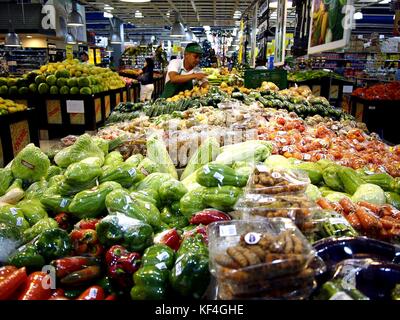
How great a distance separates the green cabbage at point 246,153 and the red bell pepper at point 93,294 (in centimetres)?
131

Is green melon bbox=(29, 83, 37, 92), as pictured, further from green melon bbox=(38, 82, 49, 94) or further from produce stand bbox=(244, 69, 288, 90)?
produce stand bbox=(244, 69, 288, 90)

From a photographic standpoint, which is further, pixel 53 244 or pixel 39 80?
pixel 39 80

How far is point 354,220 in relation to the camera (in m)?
1.72

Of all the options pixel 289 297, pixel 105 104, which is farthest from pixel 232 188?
pixel 105 104

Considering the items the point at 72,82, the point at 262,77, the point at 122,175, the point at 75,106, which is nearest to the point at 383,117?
the point at 262,77

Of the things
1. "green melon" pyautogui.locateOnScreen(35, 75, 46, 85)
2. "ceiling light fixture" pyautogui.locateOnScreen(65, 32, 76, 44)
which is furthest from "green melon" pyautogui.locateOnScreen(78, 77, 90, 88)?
"ceiling light fixture" pyautogui.locateOnScreen(65, 32, 76, 44)

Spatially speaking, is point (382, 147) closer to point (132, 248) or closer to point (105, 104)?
point (132, 248)

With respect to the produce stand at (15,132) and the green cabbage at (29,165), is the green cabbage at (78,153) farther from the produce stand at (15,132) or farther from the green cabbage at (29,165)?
the produce stand at (15,132)

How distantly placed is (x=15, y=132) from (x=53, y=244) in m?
5.50

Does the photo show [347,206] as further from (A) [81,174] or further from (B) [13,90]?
(B) [13,90]

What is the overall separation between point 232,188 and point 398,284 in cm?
93

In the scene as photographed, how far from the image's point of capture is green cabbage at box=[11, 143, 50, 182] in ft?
8.00

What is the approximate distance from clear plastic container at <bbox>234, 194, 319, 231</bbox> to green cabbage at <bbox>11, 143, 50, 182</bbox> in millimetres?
1457

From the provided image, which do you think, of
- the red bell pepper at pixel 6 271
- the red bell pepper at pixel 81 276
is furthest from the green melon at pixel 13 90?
the red bell pepper at pixel 81 276
